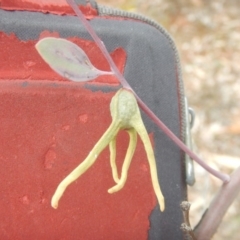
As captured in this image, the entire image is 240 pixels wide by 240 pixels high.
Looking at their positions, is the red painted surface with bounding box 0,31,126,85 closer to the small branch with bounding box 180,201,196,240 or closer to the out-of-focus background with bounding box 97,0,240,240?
the small branch with bounding box 180,201,196,240

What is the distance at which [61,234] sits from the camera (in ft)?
1.45

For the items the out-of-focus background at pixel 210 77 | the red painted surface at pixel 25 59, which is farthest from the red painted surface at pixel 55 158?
the out-of-focus background at pixel 210 77

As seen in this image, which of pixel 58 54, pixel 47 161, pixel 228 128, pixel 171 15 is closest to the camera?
pixel 58 54

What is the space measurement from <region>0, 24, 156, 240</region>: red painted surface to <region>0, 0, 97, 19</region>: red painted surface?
28mm

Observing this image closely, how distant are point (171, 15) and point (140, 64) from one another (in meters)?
0.70

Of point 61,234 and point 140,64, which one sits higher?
point 140,64

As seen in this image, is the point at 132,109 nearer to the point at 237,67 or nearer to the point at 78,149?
the point at 78,149

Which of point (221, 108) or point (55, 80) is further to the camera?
point (221, 108)

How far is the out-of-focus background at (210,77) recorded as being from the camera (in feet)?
2.93

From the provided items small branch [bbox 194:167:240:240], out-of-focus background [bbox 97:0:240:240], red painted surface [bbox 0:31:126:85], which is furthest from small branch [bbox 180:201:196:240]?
out-of-focus background [bbox 97:0:240:240]

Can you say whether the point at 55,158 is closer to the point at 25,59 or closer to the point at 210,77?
the point at 25,59

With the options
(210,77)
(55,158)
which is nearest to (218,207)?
(55,158)

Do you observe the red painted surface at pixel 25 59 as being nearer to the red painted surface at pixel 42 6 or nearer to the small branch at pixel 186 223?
the red painted surface at pixel 42 6

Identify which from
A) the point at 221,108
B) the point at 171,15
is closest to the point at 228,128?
the point at 221,108
